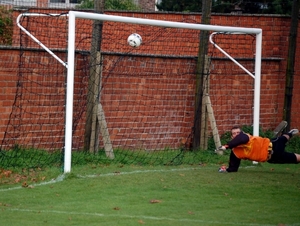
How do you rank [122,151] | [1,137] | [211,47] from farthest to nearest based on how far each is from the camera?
1. [211,47]
2. [122,151]
3. [1,137]

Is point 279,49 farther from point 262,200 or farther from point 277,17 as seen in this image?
point 262,200

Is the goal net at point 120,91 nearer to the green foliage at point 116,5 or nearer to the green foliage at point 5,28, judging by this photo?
the green foliage at point 5,28

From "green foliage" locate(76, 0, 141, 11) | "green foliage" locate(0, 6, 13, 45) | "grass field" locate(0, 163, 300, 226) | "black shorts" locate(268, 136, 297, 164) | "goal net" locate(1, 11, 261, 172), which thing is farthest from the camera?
"green foliage" locate(76, 0, 141, 11)

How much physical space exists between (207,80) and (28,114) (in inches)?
147

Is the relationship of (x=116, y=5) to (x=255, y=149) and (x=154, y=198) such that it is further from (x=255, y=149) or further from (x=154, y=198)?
(x=154, y=198)

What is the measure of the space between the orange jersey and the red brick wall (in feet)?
9.16

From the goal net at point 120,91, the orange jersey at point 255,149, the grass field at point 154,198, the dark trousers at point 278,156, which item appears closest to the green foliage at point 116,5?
the goal net at point 120,91

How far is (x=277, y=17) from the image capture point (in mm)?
17391

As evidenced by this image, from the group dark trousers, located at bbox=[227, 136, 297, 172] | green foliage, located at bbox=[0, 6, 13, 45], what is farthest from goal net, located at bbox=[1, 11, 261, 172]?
green foliage, located at bbox=[0, 6, 13, 45]

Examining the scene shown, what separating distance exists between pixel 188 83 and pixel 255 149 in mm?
3426

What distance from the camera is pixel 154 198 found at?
34.6ft

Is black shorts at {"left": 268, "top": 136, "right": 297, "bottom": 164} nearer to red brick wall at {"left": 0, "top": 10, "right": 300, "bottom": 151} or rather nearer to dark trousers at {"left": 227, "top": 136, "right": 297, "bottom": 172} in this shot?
dark trousers at {"left": 227, "top": 136, "right": 297, "bottom": 172}

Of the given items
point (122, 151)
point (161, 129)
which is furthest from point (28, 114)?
point (161, 129)

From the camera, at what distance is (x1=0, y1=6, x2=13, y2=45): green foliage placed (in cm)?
1964
